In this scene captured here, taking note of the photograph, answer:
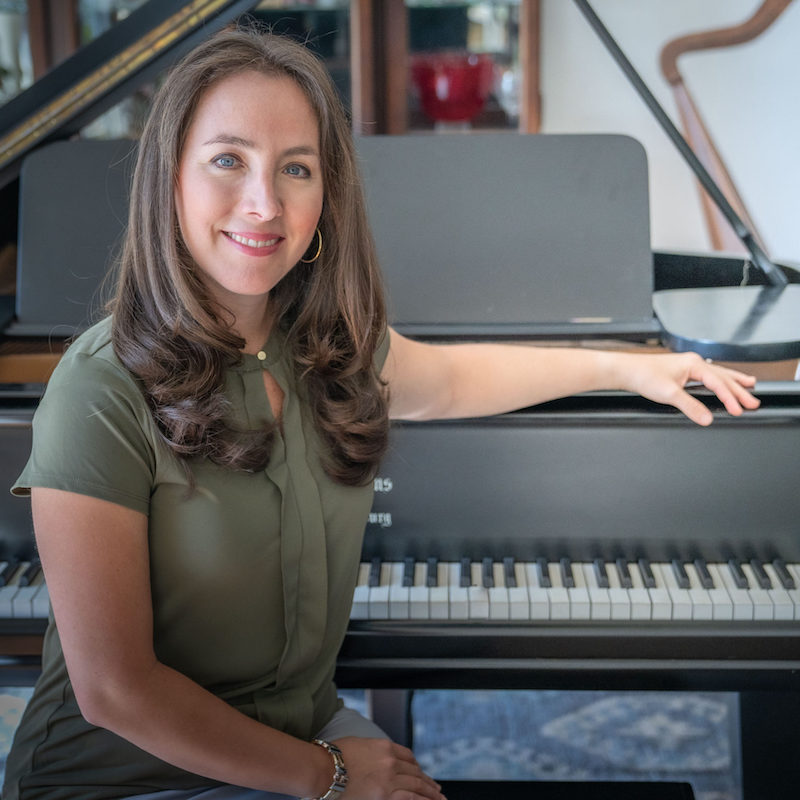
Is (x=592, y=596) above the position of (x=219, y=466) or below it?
below

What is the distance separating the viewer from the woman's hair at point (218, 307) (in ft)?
3.79

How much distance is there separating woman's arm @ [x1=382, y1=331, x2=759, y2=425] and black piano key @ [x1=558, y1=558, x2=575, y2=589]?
0.91ft

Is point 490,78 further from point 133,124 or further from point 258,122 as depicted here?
point 258,122

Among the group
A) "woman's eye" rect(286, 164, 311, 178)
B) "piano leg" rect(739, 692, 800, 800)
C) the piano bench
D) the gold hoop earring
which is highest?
"woman's eye" rect(286, 164, 311, 178)

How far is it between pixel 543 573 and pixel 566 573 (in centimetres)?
4

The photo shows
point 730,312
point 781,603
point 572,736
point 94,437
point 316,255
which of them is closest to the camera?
point 94,437

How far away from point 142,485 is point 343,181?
0.47 m

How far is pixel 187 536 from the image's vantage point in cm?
119

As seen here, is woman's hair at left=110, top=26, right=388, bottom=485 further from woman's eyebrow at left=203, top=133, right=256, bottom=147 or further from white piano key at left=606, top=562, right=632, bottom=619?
white piano key at left=606, top=562, right=632, bottom=619

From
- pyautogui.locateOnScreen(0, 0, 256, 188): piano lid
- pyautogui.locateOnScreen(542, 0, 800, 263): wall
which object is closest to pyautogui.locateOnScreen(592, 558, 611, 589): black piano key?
pyautogui.locateOnScreen(0, 0, 256, 188): piano lid

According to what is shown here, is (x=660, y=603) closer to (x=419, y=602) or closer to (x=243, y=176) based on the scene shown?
(x=419, y=602)

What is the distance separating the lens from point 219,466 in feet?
3.97

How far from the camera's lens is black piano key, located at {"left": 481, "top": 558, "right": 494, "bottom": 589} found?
5.11ft

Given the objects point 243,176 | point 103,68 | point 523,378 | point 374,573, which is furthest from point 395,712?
point 103,68
